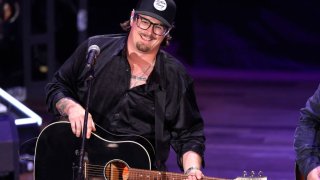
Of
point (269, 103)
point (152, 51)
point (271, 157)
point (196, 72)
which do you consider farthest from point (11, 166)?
point (196, 72)

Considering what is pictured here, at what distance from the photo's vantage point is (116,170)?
4.62 m

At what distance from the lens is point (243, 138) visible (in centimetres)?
998

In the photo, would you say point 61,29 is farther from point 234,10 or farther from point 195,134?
point 195,134

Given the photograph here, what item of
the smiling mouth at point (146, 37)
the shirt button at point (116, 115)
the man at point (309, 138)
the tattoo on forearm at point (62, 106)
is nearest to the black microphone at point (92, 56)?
the smiling mouth at point (146, 37)

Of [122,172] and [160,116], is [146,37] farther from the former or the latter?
[122,172]

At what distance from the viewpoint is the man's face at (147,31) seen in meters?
4.64

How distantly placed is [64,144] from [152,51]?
0.80m

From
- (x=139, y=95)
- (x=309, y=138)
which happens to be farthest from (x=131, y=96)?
(x=309, y=138)

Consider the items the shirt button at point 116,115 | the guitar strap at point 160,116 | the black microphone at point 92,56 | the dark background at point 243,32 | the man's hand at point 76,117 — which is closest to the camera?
the black microphone at point 92,56

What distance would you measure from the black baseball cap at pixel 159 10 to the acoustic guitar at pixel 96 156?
0.74 metres

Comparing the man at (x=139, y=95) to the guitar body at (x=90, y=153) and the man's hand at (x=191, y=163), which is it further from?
the guitar body at (x=90, y=153)

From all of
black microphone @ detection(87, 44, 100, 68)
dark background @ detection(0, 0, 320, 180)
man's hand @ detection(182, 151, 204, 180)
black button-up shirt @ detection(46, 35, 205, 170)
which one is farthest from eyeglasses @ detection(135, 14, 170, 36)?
dark background @ detection(0, 0, 320, 180)

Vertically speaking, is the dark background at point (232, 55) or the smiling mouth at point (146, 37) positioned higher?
the dark background at point (232, 55)

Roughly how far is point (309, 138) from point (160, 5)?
1203 mm
